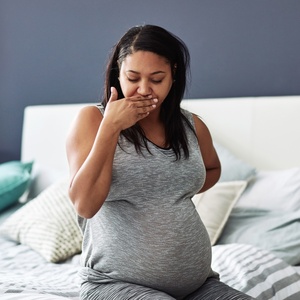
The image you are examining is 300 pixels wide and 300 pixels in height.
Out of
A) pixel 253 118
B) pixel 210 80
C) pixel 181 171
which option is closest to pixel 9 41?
pixel 210 80

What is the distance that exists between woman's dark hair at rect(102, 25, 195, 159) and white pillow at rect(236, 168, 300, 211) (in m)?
1.06

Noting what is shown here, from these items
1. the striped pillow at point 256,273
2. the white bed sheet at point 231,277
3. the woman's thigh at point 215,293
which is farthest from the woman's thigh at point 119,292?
the striped pillow at point 256,273

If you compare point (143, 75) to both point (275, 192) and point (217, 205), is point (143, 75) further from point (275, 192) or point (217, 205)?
point (275, 192)

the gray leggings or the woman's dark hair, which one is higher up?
the woman's dark hair

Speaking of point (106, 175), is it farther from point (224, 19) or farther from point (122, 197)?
point (224, 19)

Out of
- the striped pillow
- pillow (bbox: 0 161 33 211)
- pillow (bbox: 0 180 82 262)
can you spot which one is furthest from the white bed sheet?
pillow (bbox: 0 161 33 211)

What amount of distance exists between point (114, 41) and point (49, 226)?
119 cm

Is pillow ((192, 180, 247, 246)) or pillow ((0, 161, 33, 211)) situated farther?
pillow ((0, 161, 33, 211))

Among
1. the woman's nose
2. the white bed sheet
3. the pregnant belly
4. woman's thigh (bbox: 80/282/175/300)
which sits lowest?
the white bed sheet

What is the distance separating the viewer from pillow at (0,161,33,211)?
3.19 m

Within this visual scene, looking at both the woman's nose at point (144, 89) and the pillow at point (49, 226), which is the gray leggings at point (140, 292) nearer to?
the woman's nose at point (144, 89)

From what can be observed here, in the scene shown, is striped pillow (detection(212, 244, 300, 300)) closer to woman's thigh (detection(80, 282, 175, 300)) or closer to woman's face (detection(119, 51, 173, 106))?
woman's thigh (detection(80, 282, 175, 300))

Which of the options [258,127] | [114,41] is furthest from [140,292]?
[114,41]

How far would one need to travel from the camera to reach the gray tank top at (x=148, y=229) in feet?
5.10
